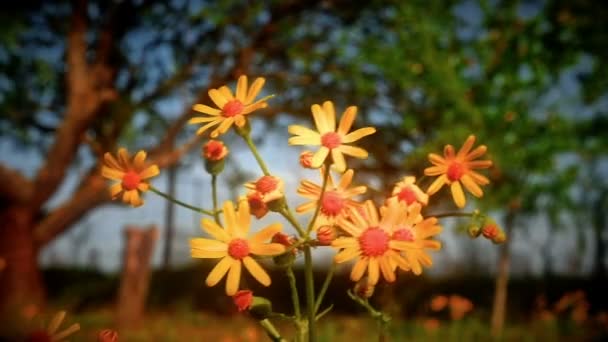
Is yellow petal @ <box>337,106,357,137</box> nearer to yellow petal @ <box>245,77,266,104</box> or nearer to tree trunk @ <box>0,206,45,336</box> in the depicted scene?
yellow petal @ <box>245,77,266,104</box>

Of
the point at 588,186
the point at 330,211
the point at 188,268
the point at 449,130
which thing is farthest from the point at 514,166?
the point at 188,268

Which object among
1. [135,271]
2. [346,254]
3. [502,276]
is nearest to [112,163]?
[346,254]

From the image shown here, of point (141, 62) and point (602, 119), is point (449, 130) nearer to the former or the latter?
point (602, 119)

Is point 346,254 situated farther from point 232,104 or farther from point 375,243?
point 232,104

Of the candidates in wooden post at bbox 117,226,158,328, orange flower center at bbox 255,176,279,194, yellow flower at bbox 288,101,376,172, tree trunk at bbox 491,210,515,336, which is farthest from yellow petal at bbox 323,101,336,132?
wooden post at bbox 117,226,158,328

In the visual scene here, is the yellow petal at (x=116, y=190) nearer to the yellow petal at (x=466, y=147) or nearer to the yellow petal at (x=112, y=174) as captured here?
the yellow petal at (x=112, y=174)

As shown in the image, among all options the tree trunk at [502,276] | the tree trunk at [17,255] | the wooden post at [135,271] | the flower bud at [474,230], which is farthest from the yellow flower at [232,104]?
the tree trunk at [17,255]
